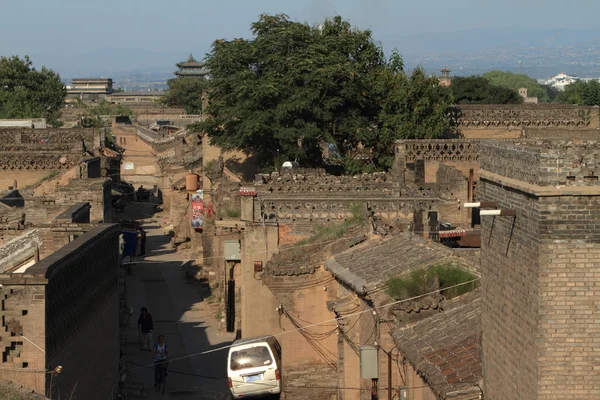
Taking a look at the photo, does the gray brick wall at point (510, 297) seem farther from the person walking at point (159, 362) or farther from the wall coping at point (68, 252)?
the person walking at point (159, 362)

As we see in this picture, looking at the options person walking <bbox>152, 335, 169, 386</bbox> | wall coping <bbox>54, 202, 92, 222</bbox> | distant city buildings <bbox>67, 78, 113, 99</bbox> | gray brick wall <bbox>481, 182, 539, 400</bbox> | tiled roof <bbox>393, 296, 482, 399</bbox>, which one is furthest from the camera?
distant city buildings <bbox>67, 78, 113, 99</bbox>

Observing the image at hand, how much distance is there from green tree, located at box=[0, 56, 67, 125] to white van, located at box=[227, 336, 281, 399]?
6626 centimetres

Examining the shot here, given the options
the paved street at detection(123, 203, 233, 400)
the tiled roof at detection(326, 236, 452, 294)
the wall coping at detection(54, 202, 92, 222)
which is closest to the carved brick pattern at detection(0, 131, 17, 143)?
the paved street at detection(123, 203, 233, 400)

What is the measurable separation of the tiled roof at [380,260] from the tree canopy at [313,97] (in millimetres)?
15122

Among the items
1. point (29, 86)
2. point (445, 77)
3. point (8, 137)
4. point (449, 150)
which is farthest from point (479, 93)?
point (449, 150)

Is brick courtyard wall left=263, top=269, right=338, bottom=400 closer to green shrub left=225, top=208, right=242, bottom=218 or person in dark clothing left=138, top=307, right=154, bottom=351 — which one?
green shrub left=225, top=208, right=242, bottom=218

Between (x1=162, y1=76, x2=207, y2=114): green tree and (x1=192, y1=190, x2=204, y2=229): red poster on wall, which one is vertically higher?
(x1=162, y1=76, x2=207, y2=114): green tree

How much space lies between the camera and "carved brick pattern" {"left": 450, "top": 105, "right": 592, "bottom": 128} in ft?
152

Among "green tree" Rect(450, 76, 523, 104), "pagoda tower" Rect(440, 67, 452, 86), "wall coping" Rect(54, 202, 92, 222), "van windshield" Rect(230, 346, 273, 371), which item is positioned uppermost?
"pagoda tower" Rect(440, 67, 452, 86)

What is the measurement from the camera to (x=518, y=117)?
47000mm

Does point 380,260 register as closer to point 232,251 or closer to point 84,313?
point 84,313

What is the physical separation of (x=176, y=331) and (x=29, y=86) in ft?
225

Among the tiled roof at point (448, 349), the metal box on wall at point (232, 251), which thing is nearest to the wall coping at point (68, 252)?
the tiled roof at point (448, 349)

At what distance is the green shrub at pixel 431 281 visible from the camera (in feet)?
58.2
